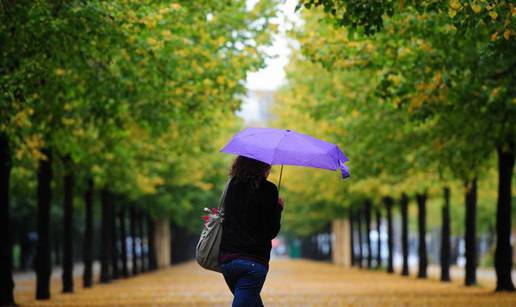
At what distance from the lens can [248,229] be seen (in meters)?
6.88

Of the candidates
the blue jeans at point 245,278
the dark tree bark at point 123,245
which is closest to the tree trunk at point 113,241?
the dark tree bark at point 123,245

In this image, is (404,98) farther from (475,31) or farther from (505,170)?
(505,170)

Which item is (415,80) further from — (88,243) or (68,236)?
(88,243)

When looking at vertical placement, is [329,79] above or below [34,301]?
above

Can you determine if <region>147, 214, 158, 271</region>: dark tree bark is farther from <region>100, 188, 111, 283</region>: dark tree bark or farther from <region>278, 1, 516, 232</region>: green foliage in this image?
<region>278, 1, 516, 232</region>: green foliage

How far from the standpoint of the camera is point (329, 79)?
2403cm

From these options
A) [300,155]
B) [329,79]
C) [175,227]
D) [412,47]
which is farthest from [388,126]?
[175,227]

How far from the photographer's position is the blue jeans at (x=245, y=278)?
678 centimetres

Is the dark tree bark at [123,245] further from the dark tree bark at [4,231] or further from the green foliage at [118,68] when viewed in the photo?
the dark tree bark at [4,231]

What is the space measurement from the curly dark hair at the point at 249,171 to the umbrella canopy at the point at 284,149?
0.07m

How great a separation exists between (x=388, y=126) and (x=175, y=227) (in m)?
49.9

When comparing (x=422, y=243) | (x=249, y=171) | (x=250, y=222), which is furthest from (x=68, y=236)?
(x=250, y=222)

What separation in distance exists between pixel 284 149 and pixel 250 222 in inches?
27.7

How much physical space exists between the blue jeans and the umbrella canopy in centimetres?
75
